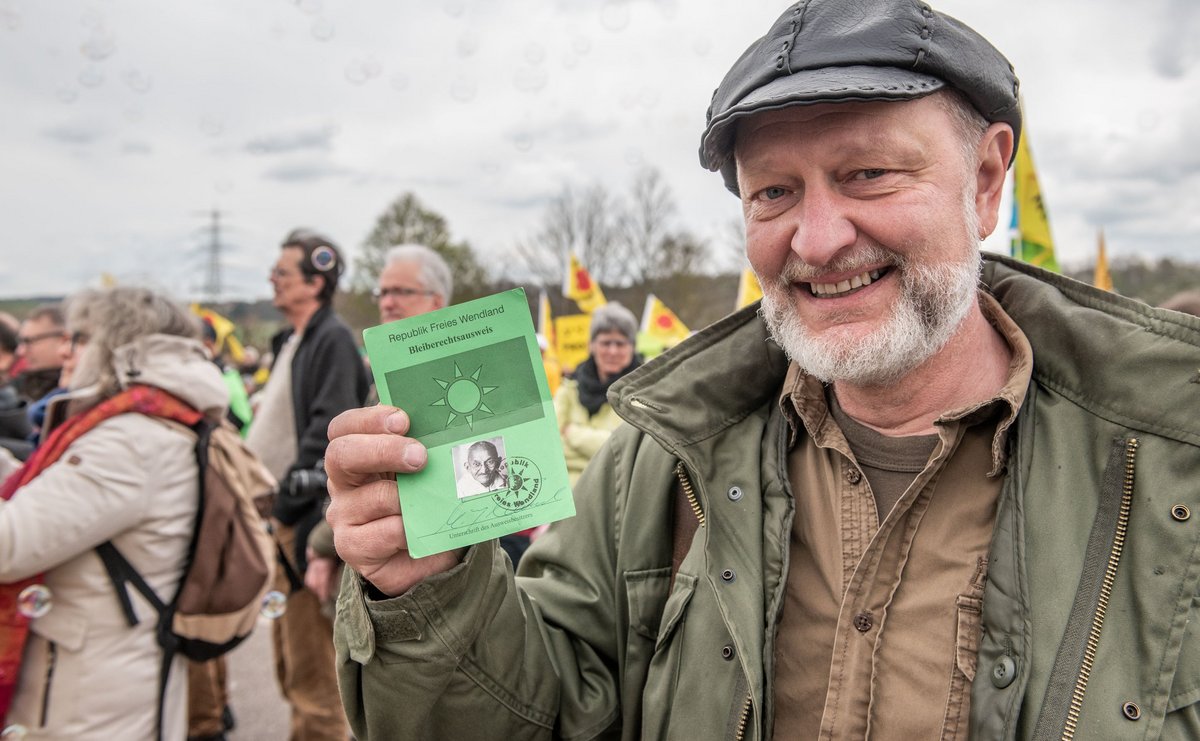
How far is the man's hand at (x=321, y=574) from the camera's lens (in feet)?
11.6

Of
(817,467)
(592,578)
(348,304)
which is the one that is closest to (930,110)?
(817,467)

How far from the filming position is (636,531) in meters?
→ 1.60

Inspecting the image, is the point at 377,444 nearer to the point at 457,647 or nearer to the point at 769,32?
the point at 457,647

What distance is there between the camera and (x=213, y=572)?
2.99 metres

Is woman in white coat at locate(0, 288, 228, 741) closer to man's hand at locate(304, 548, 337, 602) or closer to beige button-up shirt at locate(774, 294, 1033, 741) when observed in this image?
man's hand at locate(304, 548, 337, 602)

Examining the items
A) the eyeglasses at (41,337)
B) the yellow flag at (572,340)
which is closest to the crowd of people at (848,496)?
the eyeglasses at (41,337)

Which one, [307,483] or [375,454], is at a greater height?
[375,454]

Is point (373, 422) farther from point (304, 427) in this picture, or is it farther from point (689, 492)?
point (304, 427)

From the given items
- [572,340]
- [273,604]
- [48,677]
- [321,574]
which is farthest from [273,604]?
[572,340]

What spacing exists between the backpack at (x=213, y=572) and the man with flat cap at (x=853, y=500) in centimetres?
180

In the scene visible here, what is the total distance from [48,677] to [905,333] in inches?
115

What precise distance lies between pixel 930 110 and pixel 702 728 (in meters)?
1.19

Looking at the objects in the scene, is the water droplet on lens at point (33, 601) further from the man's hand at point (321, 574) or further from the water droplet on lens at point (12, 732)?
the man's hand at point (321, 574)

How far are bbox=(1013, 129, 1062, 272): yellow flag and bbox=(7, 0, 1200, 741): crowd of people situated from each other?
305 centimetres
